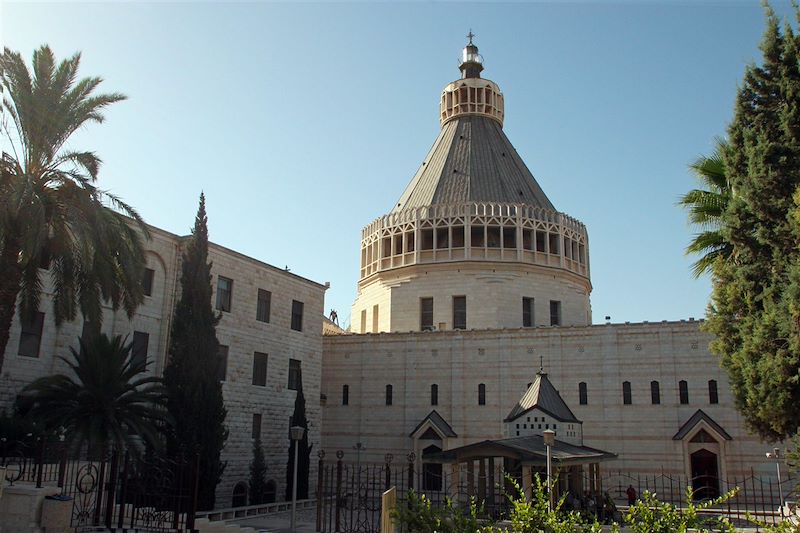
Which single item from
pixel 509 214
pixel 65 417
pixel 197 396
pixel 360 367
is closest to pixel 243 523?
pixel 197 396

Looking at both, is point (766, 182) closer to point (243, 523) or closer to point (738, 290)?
point (738, 290)

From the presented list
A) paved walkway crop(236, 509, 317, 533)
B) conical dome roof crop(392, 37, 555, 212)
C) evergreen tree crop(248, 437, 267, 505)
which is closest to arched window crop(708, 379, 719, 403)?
conical dome roof crop(392, 37, 555, 212)

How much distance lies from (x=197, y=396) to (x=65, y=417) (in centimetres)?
462

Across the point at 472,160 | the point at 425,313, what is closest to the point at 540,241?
the point at 472,160

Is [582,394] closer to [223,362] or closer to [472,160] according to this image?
[223,362]

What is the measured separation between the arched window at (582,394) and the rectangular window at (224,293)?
16429 millimetres

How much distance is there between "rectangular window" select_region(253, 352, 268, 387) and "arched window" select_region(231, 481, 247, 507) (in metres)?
4.42

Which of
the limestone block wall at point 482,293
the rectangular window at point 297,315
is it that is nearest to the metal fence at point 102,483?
the rectangular window at point 297,315

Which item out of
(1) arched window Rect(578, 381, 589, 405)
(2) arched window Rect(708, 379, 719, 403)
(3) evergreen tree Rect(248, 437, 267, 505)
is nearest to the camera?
(3) evergreen tree Rect(248, 437, 267, 505)

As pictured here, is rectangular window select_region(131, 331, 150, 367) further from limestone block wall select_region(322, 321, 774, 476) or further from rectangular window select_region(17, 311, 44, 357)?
limestone block wall select_region(322, 321, 774, 476)

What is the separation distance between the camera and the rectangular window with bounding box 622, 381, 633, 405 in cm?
3294

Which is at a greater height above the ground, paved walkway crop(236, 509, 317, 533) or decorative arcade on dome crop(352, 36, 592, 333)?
decorative arcade on dome crop(352, 36, 592, 333)

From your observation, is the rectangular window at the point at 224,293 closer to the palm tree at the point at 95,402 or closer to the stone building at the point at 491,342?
the palm tree at the point at 95,402

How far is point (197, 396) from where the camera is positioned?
2477 cm
